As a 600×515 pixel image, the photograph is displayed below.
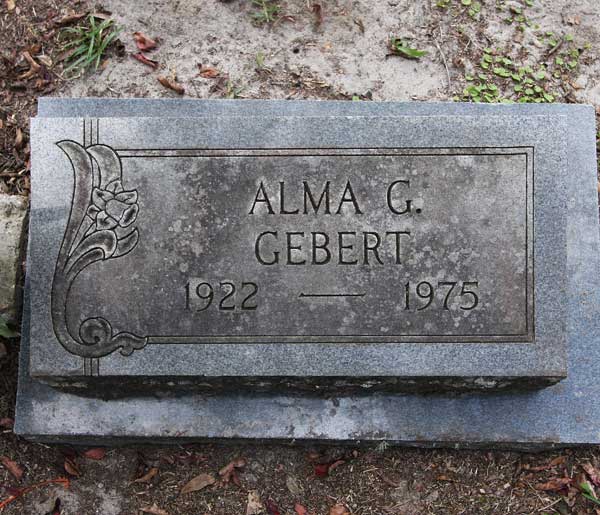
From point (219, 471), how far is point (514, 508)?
5.33 ft

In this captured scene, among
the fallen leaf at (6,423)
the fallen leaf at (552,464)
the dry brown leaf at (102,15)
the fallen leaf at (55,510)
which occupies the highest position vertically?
the dry brown leaf at (102,15)

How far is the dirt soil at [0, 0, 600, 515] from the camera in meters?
3.48

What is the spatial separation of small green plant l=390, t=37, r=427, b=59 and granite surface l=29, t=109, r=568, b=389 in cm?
134

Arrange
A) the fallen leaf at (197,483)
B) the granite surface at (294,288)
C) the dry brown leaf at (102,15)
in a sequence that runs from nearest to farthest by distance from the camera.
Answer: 1. the granite surface at (294,288)
2. the fallen leaf at (197,483)
3. the dry brown leaf at (102,15)

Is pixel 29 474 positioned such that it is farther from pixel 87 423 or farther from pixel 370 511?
pixel 370 511

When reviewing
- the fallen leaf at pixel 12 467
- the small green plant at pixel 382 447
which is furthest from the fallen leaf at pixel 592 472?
the fallen leaf at pixel 12 467

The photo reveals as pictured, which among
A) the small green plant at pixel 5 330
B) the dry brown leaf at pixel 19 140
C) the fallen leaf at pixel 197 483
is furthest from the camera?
the dry brown leaf at pixel 19 140

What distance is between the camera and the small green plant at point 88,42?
4.00m

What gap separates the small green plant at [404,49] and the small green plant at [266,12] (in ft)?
2.55

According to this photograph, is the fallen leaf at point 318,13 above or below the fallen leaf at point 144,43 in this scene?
above

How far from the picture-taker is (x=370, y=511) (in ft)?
11.4

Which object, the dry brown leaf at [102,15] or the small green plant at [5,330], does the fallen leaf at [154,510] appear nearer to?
the small green plant at [5,330]

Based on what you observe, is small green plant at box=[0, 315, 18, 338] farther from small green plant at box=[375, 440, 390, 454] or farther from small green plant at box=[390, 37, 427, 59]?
small green plant at box=[390, 37, 427, 59]

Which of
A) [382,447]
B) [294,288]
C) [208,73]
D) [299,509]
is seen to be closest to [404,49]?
[208,73]
